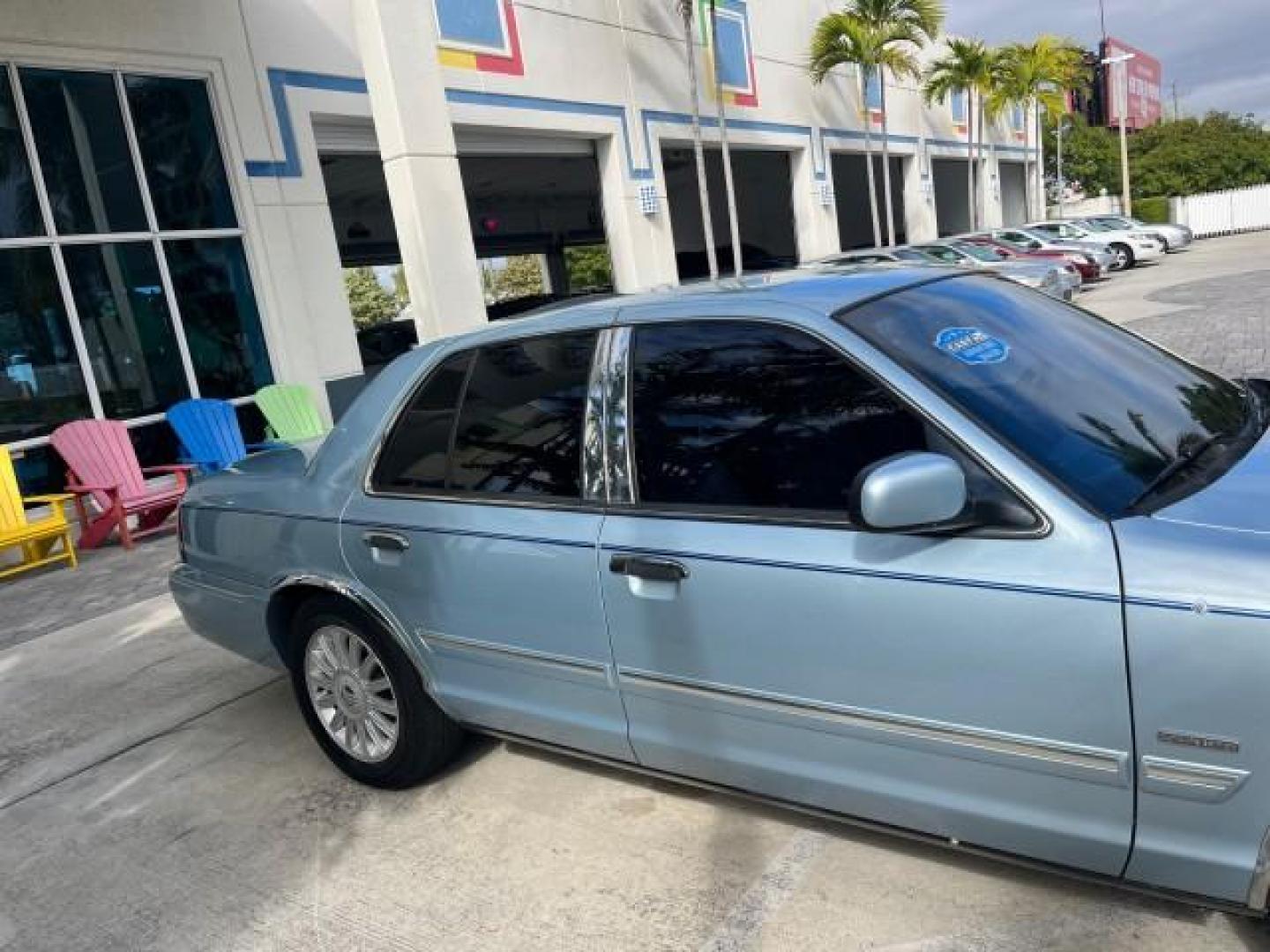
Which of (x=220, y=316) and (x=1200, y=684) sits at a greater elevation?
(x=220, y=316)

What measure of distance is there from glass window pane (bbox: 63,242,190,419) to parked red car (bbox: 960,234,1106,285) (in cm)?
1547

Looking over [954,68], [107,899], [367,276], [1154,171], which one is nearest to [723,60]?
[954,68]

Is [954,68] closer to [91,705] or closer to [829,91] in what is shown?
[829,91]

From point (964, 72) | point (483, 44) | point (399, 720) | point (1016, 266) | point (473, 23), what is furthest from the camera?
point (964, 72)

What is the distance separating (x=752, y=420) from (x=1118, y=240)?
94.0 feet

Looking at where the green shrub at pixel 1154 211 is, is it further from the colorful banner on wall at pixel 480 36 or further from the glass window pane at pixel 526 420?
the glass window pane at pixel 526 420

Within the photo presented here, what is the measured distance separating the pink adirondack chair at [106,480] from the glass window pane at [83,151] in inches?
79.4

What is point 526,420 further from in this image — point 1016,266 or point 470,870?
point 1016,266

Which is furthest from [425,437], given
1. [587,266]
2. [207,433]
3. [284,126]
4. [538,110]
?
[587,266]

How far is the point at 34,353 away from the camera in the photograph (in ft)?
28.1

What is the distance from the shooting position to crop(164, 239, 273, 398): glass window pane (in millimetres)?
9703

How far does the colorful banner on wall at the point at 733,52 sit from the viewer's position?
17453 mm

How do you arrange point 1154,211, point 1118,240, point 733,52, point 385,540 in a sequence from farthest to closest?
point 1154,211
point 1118,240
point 733,52
point 385,540

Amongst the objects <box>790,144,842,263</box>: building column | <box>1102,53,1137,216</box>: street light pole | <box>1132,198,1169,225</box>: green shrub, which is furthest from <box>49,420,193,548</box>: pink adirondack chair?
<box>1132,198,1169,225</box>: green shrub
